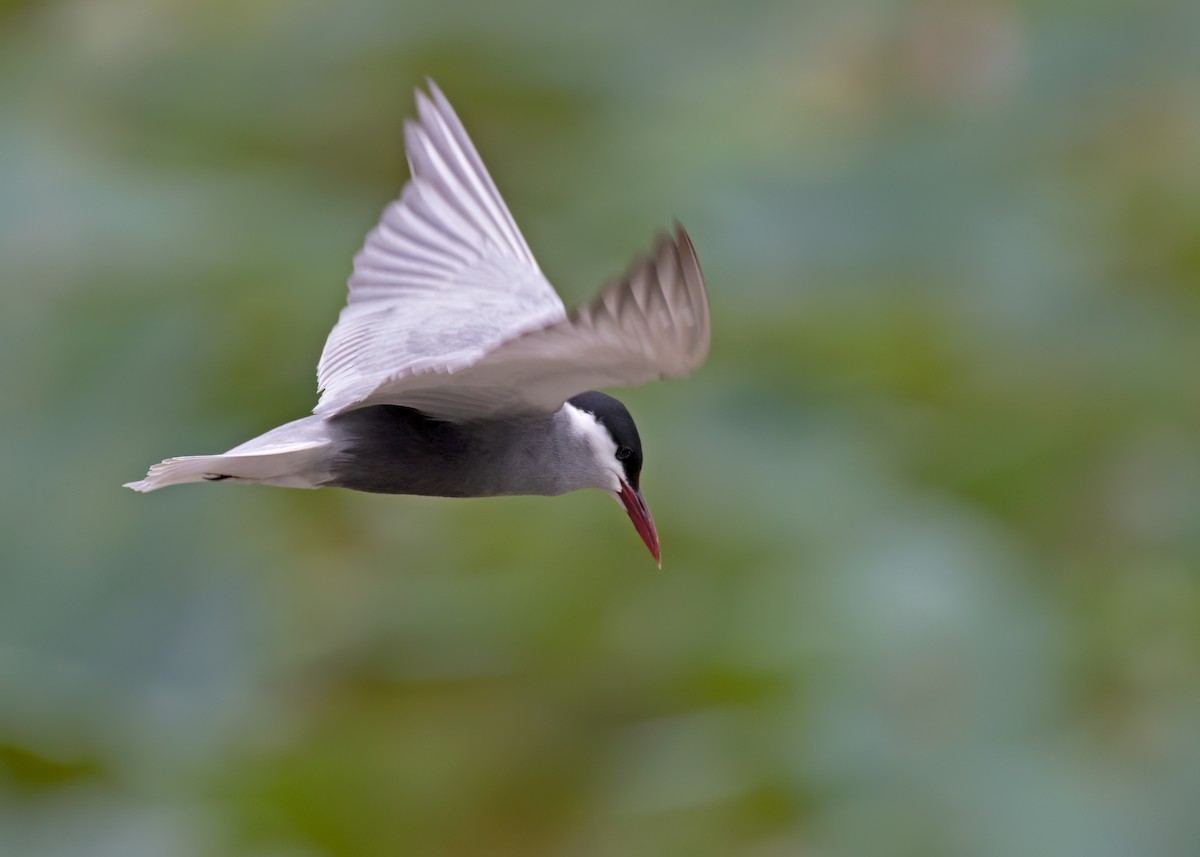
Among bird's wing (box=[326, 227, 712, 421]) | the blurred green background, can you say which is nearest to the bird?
bird's wing (box=[326, 227, 712, 421])

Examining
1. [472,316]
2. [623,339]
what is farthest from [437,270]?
[623,339]

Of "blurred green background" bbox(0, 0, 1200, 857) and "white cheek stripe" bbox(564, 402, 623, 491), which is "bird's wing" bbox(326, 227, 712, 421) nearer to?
"white cheek stripe" bbox(564, 402, 623, 491)

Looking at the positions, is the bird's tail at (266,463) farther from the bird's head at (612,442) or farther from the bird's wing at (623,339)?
the bird's head at (612,442)

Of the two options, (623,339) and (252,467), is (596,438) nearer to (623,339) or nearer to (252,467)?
(252,467)

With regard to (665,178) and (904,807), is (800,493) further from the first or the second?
(665,178)

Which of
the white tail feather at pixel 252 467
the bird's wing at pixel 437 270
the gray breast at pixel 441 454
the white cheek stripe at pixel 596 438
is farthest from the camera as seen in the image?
the bird's wing at pixel 437 270

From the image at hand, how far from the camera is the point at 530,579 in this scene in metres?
7.12

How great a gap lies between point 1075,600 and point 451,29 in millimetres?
5570

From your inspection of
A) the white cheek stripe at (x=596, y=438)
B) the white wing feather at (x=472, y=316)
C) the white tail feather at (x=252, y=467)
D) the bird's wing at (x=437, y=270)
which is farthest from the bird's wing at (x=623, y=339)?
the bird's wing at (x=437, y=270)

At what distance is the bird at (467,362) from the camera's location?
7.91 feet

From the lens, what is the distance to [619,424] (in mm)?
3111

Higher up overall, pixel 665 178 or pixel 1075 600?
pixel 665 178

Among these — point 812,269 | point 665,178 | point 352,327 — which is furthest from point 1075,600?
point 352,327

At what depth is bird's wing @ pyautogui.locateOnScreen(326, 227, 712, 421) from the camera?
236cm
